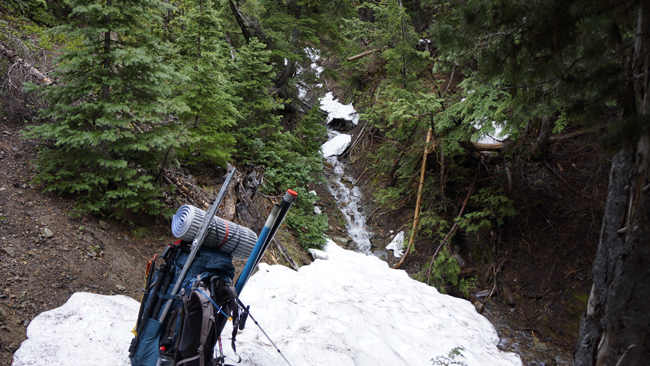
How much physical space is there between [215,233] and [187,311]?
2.34 feet

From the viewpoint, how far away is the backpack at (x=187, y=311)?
9.41 feet

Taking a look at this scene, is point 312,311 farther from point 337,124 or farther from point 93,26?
point 337,124

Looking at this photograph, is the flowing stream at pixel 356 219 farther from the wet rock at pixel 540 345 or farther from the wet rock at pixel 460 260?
the wet rock at pixel 460 260

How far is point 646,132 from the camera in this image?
2.17 meters

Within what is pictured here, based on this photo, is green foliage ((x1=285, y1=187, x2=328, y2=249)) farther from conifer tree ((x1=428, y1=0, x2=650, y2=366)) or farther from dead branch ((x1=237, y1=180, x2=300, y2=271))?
conifer tree ((x1=428, y1=0, x2=650, y2=366))

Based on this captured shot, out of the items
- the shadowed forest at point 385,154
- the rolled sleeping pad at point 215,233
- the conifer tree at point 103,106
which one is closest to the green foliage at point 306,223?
the shadowed forest at point 385,154

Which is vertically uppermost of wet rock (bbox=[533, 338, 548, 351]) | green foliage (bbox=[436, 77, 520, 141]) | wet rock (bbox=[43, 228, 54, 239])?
green foliage (bbox=[436, 77, 520, 141])

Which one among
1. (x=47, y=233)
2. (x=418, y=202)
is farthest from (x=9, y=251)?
(x=418, y=202)

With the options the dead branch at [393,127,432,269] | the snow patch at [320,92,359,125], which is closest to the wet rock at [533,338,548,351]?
the dead branch at [393,127,432,269]

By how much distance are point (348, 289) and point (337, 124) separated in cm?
1253

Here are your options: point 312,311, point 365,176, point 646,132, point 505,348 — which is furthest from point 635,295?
point 365,176

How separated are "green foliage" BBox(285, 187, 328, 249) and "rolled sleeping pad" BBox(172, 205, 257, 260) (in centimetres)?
578

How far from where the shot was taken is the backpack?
2867 millimetres

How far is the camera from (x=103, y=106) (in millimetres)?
5035
